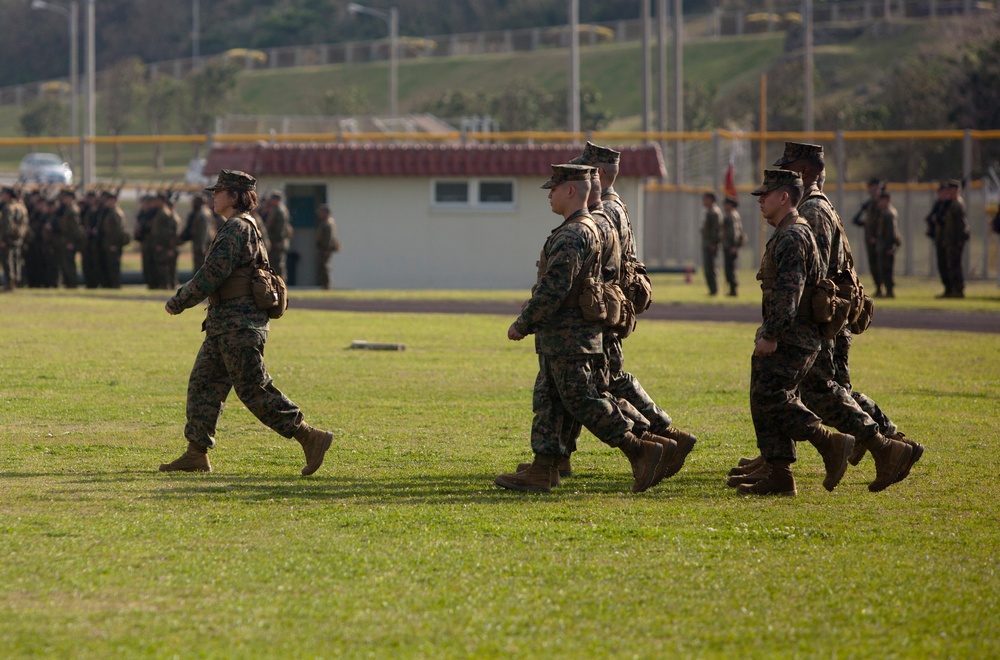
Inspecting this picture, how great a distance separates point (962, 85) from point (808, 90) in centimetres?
1262

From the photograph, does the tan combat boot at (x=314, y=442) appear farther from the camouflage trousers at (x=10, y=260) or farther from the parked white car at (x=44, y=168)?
the parked white car at (x=44, y=168)

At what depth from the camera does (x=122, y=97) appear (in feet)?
247

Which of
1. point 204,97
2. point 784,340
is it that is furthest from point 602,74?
point 784,340

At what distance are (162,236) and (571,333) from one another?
2051cm

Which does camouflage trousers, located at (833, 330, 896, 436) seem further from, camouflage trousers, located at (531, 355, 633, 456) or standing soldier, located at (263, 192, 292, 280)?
standing soldier, located at (263, 192, 292, 280)

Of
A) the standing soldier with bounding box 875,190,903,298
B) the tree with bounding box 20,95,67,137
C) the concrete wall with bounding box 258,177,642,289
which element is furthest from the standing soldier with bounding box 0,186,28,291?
the tree with bounding box 20,95,67,137

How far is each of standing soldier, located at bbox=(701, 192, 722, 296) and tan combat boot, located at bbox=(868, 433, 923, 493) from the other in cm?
1774

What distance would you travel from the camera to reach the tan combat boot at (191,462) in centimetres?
857

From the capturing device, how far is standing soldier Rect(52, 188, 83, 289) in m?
27.2

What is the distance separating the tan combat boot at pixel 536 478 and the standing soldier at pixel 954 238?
1850 cm

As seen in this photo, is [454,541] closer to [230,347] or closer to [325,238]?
[230,347]

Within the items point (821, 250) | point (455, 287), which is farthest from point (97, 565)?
point (455, 287)

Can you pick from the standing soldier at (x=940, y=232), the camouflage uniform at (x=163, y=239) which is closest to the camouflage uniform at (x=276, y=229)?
the camouflage uniform at (x=163, y=239)

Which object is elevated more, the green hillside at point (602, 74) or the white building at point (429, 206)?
the green hillside at point (602, 74)
